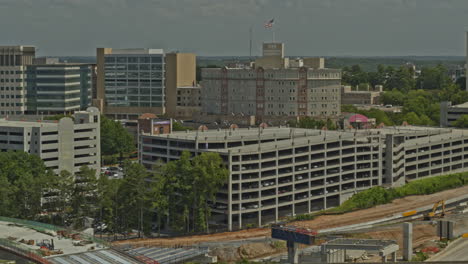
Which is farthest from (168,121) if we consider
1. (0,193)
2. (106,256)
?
(106,256)

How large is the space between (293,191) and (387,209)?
1500 centimetres

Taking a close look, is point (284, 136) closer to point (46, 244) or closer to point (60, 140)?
point (60, 140)

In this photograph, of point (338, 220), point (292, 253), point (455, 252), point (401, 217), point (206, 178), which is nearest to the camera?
point (292, 253)

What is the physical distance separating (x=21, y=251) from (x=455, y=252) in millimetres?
52239

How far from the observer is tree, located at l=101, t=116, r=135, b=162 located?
185750mm

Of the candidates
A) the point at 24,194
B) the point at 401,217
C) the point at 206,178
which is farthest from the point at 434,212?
the point at 24,194

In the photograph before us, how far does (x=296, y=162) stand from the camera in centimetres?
13475

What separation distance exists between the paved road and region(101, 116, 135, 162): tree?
8888 cm

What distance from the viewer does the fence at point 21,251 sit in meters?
85.9

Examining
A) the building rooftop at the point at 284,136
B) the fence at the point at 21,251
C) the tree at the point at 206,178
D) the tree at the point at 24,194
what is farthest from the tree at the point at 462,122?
the fence at the point at 21,251

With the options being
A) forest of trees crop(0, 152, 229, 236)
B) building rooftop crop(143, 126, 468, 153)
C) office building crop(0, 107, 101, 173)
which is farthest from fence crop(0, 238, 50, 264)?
office building crop(0, 107, 101, 173)

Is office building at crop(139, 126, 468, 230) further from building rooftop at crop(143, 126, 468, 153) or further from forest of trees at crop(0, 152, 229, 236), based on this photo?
forest of trees at crop(0, 152, 229, 236)

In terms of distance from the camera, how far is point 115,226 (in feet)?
396

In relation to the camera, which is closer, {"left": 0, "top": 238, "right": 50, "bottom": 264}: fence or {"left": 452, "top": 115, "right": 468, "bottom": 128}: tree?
{"left": 0, "top": 238, "right": 50, "bottom": 264}: fence
